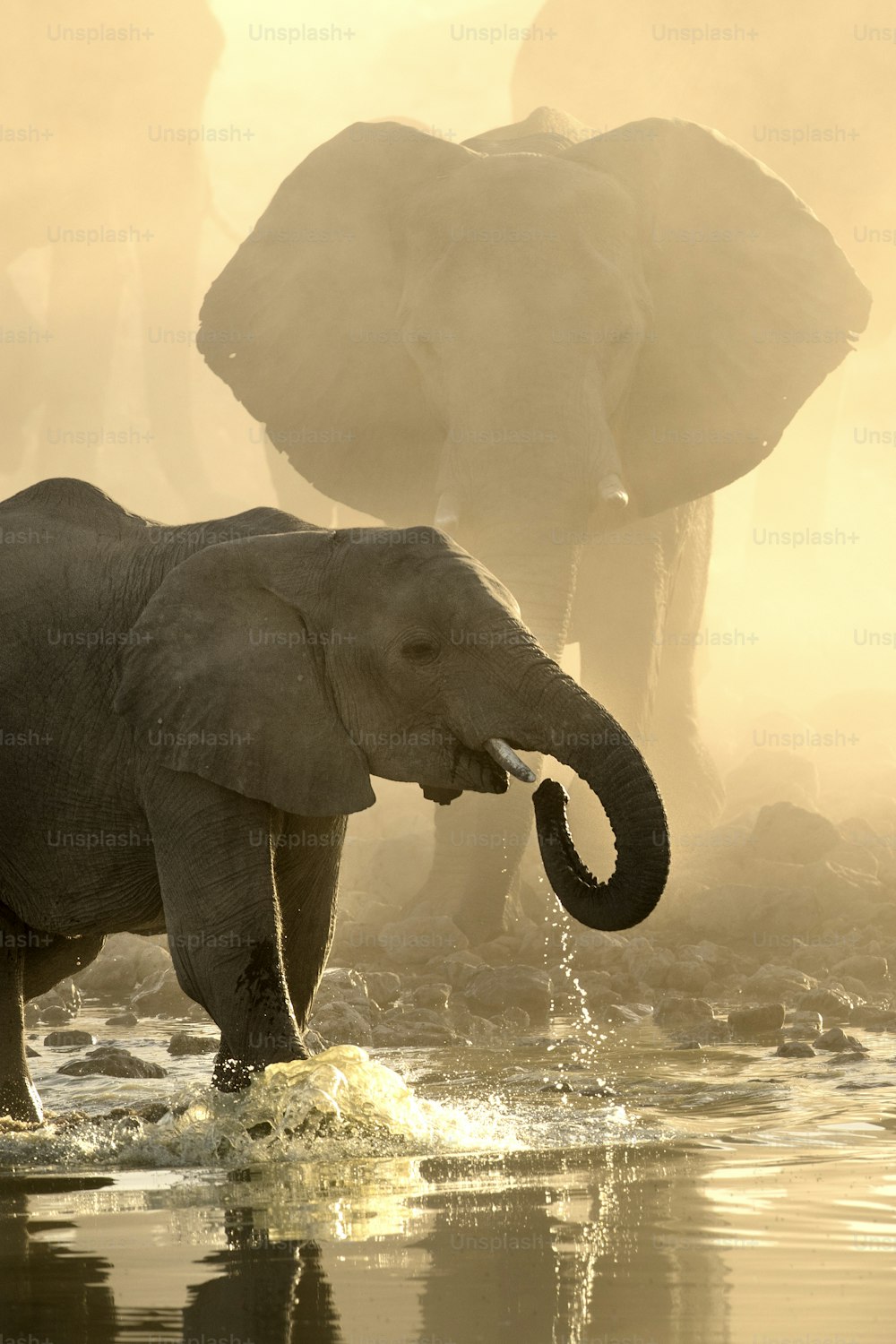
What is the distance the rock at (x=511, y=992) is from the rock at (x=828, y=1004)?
4.10ft

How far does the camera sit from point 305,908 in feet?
25.3

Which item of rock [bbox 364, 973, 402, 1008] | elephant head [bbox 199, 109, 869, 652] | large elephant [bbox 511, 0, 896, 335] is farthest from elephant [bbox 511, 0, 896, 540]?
rock [bbox 364, 973, 402, 1008]

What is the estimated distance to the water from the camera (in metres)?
4.49

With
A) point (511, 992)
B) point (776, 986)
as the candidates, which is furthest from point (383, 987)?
point (776, 986)

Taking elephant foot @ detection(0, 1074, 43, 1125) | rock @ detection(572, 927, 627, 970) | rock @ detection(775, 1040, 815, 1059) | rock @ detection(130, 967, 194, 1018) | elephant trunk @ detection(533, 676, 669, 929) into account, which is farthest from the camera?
rock @ detection(572, 927, 627, 970)

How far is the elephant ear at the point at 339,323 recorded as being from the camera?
16.4 meters

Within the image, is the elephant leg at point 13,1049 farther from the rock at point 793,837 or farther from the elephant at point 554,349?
the rock at point 793,837

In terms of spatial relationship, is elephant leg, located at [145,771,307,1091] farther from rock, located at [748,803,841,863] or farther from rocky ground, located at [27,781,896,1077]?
rock, located at [748,803,841,863]

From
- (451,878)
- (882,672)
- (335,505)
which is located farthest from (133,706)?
(882,672)

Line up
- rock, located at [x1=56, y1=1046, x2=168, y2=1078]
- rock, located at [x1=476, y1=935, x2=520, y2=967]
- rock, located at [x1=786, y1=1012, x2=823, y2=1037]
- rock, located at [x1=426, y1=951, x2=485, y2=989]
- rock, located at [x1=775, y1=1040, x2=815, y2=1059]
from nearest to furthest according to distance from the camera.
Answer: rock, located at [x1=775, y1=1040, x2=815, y2=1059]
rock, located at [x1=56, y1=1046, x2=168, y2=1078]
rock, located at [x1=786, y1=1012, x2=823, y2=1037]
rock, located at [x1=426, y1=951, x2=485, y2=989]
rock, located at [x1=476, y1=935, x2=520, y2=967]

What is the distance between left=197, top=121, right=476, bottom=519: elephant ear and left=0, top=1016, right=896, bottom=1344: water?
848cm

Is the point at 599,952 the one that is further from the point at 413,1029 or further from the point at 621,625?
the point at 621,625

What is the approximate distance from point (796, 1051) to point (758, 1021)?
84 cm

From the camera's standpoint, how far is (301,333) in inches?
679
